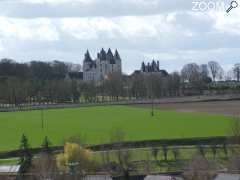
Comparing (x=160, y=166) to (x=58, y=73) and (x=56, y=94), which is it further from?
(x=58, y=73)

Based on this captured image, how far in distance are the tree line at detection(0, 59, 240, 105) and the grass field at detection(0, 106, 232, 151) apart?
29.6m

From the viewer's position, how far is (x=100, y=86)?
12125cm

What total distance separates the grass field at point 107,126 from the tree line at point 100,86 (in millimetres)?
29624

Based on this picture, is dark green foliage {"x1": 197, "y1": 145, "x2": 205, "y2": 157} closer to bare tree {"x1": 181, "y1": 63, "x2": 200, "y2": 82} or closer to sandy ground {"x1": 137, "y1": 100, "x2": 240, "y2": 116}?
sandy ground {"x1": 137, "y1": 100, "x2": 240, "y2": 116}

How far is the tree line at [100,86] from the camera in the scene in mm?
101875

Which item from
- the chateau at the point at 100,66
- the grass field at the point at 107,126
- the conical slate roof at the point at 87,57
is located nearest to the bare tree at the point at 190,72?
the chateau at the point at 100,66

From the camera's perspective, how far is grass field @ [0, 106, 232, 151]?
48.2 metres

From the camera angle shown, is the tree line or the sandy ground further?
the tree line

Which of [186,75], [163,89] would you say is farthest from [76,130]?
[186,75]

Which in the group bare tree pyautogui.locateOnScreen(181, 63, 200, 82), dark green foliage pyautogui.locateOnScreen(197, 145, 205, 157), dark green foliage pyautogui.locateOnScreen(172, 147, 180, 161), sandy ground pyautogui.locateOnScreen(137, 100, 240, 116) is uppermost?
bare tree pyautogui.locateOnScreen(181, 63, 200, 82)

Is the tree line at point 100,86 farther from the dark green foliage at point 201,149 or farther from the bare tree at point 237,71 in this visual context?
the dark green foliage at point 201,149

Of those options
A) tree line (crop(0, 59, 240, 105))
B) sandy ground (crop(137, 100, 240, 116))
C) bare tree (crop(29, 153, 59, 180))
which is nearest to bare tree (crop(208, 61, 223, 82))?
tree line (crop(0, 59, 240, 105))

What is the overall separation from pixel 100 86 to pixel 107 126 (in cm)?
6499

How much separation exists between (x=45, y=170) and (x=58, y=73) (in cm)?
13425
